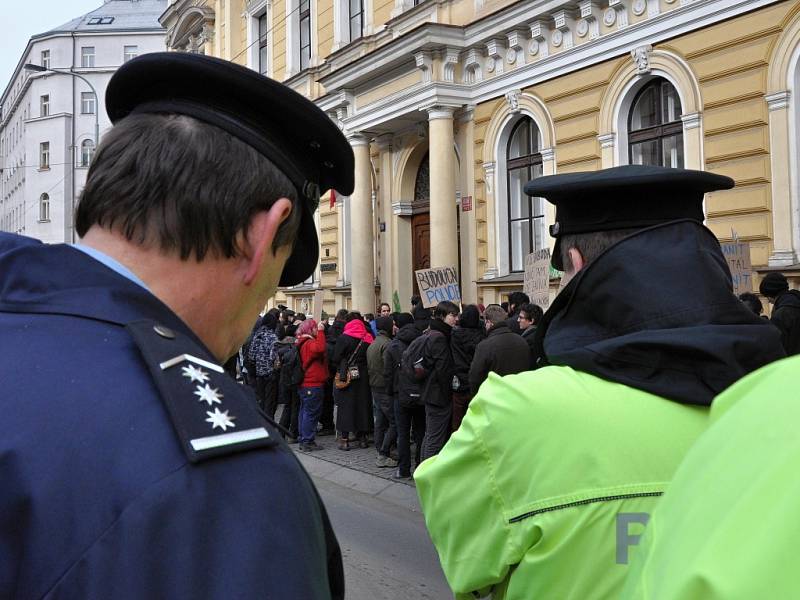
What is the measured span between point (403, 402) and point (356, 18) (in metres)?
12.1

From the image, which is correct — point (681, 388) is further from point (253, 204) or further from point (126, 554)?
point (126, 554)

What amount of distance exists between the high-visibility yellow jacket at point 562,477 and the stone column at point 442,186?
12.6 meters

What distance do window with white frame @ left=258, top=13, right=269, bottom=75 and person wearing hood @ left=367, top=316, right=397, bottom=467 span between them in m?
15.0

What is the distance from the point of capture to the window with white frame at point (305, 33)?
20.0 meters

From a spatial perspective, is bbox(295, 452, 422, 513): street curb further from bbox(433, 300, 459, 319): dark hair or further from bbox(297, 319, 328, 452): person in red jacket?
bbox(433, 300, 459, 319): dark hair

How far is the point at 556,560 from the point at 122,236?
96cm

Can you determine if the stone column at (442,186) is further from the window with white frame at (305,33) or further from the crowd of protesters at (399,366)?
the window with white frame at (305,33)

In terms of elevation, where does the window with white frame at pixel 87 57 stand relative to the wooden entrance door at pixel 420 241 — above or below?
above

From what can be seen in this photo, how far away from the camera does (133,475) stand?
88 centimetres

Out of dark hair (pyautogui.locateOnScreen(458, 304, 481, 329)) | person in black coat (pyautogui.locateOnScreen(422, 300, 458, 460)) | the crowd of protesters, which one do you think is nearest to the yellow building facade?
the crowd of protesters

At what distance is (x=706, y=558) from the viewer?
625 mm

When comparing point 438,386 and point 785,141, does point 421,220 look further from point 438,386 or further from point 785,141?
point 438,386

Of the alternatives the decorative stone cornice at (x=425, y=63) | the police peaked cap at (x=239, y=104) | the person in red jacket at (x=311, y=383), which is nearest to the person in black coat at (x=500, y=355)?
the person in red jacket at (x=311, y=383)

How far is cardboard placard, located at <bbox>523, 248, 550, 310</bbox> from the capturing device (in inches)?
368
